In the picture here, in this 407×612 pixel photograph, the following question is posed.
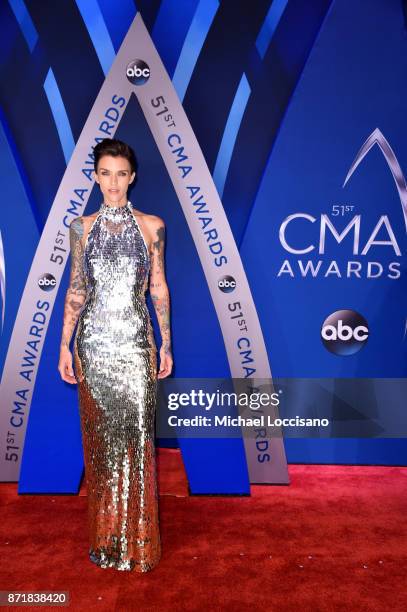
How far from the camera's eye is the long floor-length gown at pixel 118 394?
8.62 ft

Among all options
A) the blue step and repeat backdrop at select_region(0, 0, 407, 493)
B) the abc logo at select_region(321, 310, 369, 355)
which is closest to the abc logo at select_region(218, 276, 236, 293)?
the blue step and repeat backdrop at select_region(0, 0, 407, 493)

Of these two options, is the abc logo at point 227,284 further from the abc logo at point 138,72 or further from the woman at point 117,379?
the abc logo at point 138,72

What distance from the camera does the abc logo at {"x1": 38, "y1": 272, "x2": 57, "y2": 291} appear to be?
137 inches

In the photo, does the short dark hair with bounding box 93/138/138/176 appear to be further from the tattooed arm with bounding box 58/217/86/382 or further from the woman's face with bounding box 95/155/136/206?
the tattooed arm with bounding box 58/217/86/382

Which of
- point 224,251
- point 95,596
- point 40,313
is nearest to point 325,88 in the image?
point 224,251

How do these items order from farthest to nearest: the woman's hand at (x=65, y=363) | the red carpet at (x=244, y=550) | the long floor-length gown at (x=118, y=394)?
the woman's hand at (x=65, y=363) < the long floor-length gown at (x=118, y=394) < the red carpet at (x=244, y=550)

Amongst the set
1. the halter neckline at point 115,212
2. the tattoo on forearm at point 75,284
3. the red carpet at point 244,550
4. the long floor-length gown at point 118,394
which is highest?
the halter neckline at point 115,212

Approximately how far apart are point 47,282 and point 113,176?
1120 millimetres

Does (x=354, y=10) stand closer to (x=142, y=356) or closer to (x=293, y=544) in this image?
(x=142, y=356)

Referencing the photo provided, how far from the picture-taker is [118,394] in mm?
2631

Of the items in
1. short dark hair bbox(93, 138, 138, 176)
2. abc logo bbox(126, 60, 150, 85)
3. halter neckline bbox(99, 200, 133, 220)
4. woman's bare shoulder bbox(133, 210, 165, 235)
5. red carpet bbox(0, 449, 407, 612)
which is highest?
abc logo bbox(126, 60, 150, 85)

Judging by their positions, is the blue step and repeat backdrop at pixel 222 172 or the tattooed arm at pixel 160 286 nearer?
the tattooed arm at pixel 160 286

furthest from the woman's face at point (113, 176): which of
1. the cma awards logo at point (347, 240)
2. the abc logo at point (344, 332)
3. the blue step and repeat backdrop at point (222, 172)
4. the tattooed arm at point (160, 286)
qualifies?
the abc logo at point (344, 332)

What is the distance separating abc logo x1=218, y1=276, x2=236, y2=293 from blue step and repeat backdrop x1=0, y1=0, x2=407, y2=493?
0.01m
